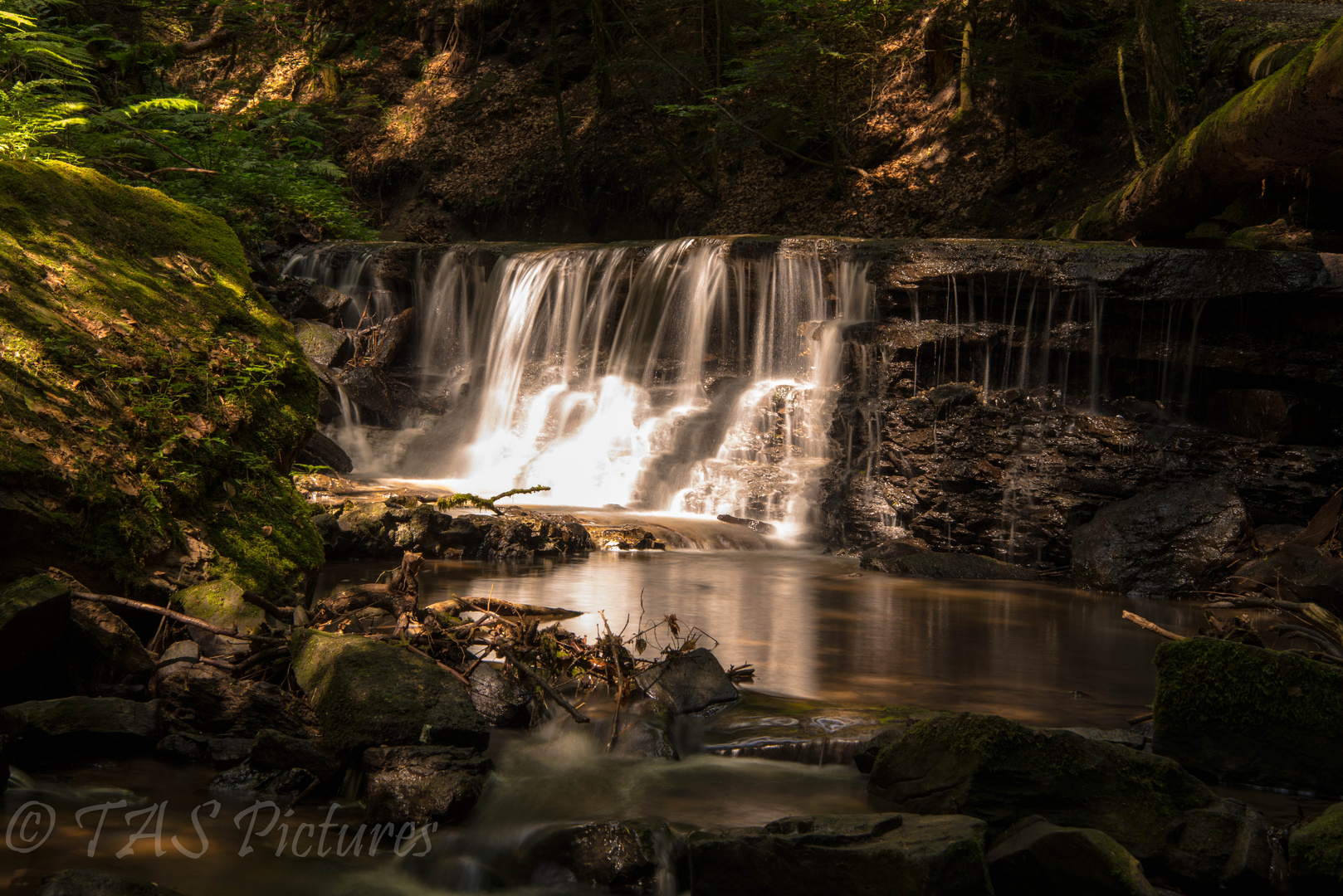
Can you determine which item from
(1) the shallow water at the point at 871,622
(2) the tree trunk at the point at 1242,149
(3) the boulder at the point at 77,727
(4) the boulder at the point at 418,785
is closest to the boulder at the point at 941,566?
(1) the shallow water at the point at 871,622

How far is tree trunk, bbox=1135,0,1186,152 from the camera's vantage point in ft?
37.8

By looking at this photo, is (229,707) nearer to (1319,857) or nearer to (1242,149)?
(1319,857)

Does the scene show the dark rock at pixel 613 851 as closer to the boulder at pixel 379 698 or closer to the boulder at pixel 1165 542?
the boulder at pixel 379 698

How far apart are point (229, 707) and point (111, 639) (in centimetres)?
63

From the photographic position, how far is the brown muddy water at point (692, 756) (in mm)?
2762

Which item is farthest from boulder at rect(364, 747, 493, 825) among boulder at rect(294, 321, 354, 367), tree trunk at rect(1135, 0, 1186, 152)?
tree trunk at rect(1135, 0, 1186, 152)

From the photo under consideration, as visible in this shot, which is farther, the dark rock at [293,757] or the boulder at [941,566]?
the boulder at [941,566]

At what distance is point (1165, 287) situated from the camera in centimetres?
1030

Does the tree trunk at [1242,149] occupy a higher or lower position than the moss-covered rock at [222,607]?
higher

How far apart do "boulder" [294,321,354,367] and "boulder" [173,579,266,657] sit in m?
9.67

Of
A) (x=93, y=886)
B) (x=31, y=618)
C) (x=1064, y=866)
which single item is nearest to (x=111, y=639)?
(x=31, y=618)

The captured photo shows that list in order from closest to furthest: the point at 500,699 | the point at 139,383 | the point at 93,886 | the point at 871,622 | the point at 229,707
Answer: the point at 93,886 → the point at 229,707 → the point at 500,699 → the point at 139,383 → the point at 871,622

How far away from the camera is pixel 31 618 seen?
3.24 m

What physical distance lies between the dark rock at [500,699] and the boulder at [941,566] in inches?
229
